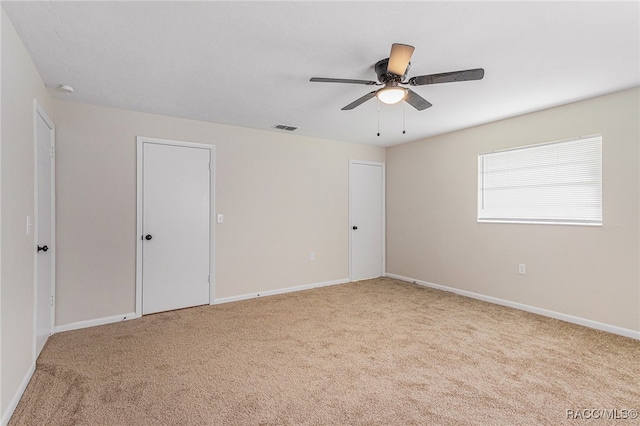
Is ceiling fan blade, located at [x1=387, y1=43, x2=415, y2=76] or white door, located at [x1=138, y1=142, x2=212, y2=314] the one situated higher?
ceiling fan blade, located at [x1=387, y1=43, x2=415, y2=76]

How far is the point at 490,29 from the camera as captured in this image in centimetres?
202

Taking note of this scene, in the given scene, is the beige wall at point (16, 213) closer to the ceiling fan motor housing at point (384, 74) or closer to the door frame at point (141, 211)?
the door frame at point (141, 211)

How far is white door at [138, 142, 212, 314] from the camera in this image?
12.4 feet

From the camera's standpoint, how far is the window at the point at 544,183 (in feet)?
11.0

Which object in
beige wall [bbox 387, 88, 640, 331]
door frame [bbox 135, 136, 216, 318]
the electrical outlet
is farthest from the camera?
the electrical outlet

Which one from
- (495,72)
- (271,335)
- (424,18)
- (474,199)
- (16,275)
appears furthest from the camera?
(474,199)

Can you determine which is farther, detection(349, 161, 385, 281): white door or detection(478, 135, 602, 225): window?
detection(349, 161, 385, 281): white door

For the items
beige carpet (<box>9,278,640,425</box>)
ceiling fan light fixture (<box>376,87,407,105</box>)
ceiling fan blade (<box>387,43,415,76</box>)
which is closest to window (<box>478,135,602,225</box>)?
beige carpet (<box>9,278,640,425</box>)

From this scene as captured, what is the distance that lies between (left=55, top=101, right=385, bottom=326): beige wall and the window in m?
2.06

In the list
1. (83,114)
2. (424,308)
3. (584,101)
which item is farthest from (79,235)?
(584,101)

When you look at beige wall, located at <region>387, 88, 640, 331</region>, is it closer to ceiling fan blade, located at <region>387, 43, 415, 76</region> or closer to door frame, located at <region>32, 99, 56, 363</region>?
ceiling fan blade, located at <region>387, 43, 415, 76</region>

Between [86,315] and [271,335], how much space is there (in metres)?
2.02

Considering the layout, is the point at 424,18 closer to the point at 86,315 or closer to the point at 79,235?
the point at 79,235

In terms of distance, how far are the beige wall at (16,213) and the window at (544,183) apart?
4.72 m
